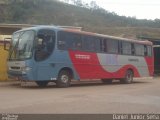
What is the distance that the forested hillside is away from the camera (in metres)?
65.8

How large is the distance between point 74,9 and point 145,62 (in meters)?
52.0

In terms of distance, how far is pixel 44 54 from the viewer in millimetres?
21297

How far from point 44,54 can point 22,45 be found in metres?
1.11

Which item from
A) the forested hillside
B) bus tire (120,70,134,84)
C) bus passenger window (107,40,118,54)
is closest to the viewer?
bus passenger window (107,40,118,54)

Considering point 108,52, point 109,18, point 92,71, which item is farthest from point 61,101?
point 109,18

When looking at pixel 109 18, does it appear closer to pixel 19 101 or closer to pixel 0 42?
pixel 0 42

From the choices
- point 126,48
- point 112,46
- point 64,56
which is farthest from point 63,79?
point 126,48

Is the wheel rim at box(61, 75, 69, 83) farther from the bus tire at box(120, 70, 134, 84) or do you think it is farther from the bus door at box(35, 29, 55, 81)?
the bus tire at box(120, 70, 134, 84)

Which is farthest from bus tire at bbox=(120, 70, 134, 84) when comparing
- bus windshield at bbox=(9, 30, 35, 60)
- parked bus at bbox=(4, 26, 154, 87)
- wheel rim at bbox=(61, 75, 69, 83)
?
bus windshield at bbox=(9, 30, 35, 60)

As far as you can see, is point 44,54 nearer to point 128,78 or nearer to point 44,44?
point 44,44

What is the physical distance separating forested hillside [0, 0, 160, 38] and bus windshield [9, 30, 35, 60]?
123ft

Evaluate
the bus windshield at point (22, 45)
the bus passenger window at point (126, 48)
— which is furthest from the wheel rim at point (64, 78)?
the bus passenger window at point (126, 48)

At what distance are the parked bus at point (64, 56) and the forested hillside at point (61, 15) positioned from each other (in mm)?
34154

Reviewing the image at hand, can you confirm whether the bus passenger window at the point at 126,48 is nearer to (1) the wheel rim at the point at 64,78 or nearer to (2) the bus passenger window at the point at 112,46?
(2) the bus passenger window at the point at 112,46
